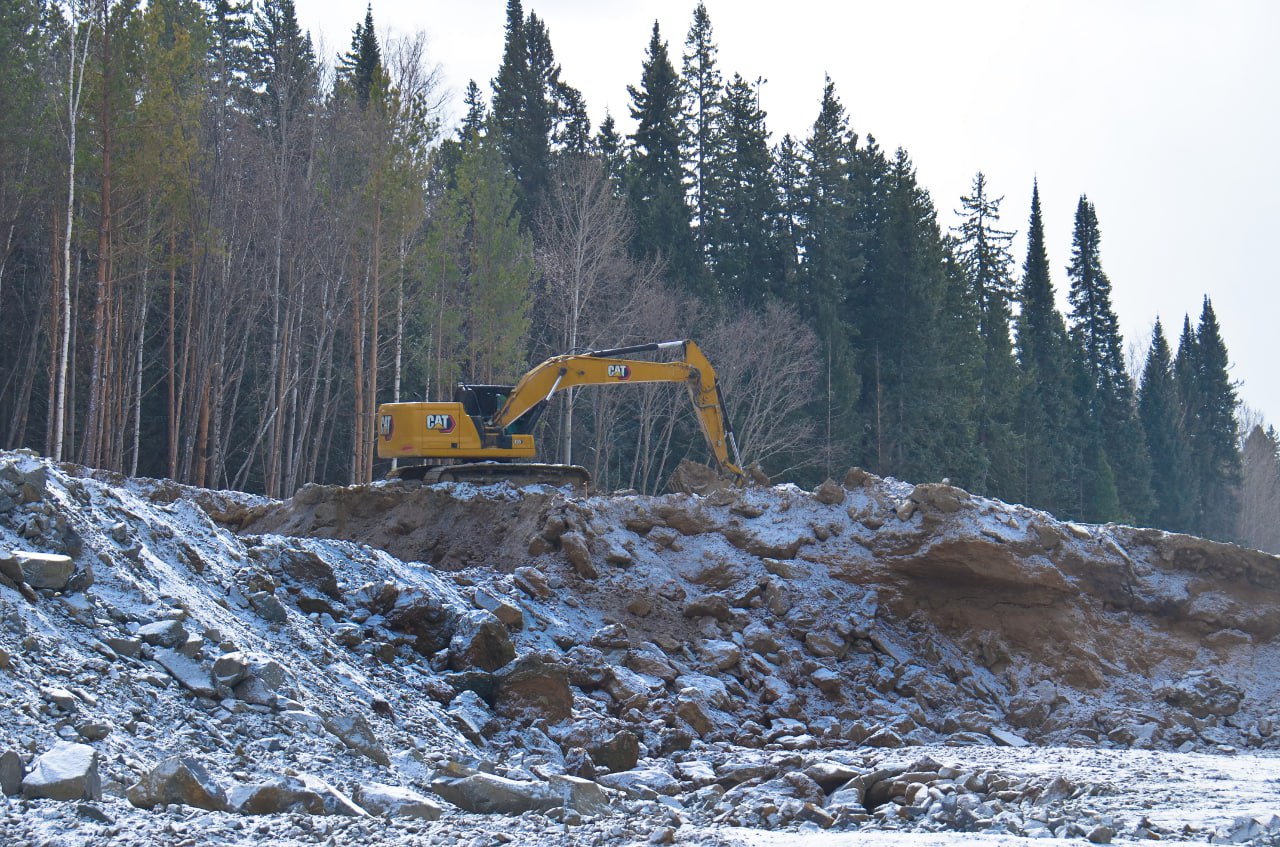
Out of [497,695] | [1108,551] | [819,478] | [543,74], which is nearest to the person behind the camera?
[497,695]

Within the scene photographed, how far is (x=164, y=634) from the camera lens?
7754 mm

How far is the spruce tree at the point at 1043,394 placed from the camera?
160ft

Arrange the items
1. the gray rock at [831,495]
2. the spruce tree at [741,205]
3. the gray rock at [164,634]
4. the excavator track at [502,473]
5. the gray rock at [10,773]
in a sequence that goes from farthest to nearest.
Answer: the spruce tree at [741,205]
the excavator track at [502,473]
the gray rock at [831,495]
the gray rock at [164,634]
the gray rock at [10,773]

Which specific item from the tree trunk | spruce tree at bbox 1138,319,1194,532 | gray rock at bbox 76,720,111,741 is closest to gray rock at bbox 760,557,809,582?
gray rock at bbox 76,720,111,741

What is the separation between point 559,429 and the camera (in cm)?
3538

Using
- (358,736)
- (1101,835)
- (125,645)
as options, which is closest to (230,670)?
(125,645)

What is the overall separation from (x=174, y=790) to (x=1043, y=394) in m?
51.4

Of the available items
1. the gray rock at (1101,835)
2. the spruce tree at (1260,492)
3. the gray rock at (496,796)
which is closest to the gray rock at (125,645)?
the gray rock at (496,796)

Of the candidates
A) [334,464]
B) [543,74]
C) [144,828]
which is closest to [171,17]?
[334,464]

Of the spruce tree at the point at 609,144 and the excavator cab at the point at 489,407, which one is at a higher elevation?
the spruce tree at the point at 609,144

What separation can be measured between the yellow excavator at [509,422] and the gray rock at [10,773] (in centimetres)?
1107

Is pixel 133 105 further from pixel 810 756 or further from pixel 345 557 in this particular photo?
pixel 810 756

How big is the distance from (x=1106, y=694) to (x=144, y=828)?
34.7ft

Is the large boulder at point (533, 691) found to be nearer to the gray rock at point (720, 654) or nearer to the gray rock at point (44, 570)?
the gray rock at point (720, 654)
